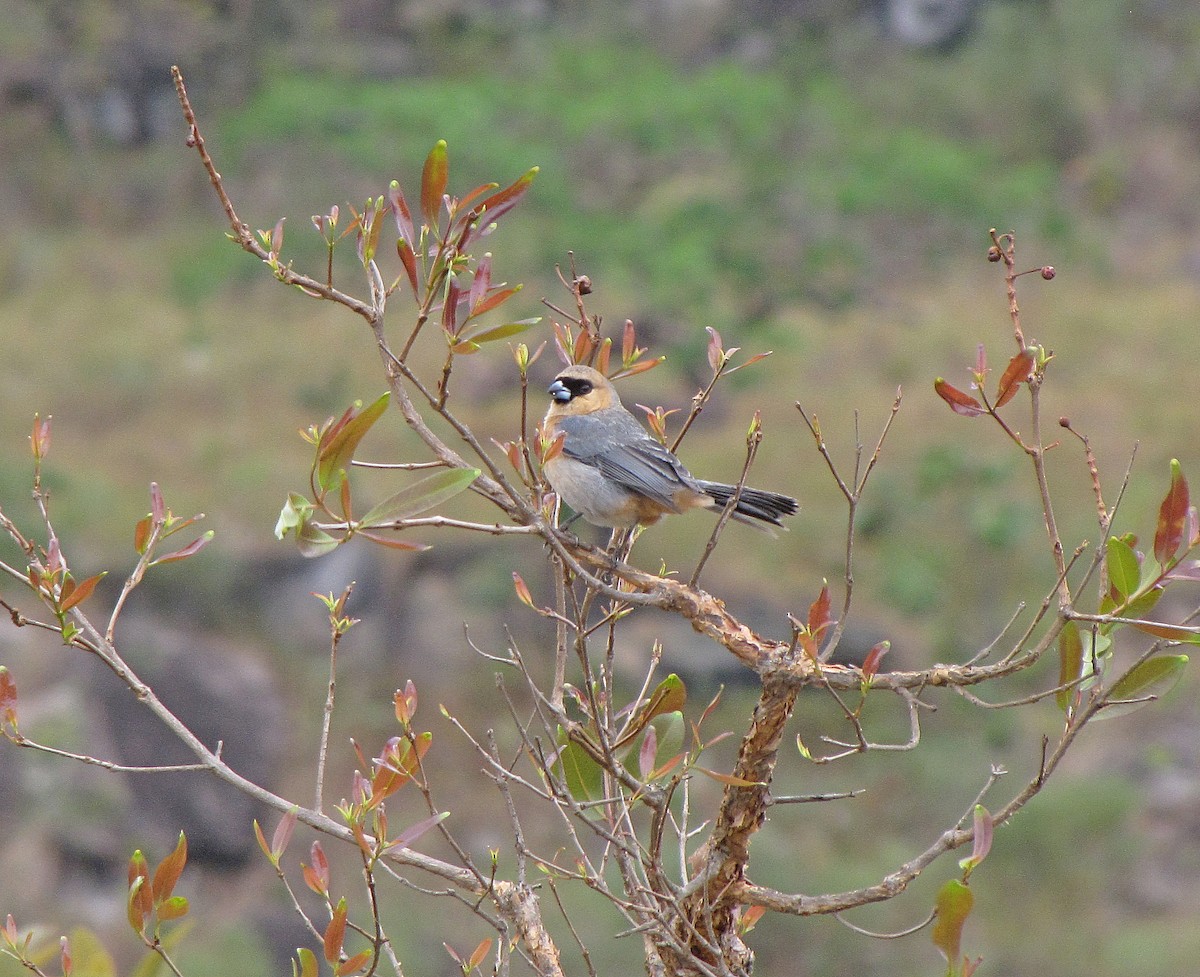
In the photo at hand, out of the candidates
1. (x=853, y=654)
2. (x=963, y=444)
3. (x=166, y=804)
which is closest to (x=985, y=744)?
(x=853, y=654)

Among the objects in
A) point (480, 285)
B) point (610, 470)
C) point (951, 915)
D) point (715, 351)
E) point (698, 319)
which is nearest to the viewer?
point (951, 915)

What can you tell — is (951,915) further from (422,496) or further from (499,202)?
(499,202)

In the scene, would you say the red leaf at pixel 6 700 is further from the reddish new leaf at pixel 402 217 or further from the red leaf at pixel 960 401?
the red leaf at pixel 960 401

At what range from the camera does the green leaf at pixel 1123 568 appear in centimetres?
225

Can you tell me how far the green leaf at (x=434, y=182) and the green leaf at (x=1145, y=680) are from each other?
1.30 meters

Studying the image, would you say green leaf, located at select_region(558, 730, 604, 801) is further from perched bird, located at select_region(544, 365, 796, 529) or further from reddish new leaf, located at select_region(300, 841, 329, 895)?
perched bird, located at select_region(544, 365, 796, 529)

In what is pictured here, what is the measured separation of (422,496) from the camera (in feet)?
7.48

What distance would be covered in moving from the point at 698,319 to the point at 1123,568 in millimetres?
12849

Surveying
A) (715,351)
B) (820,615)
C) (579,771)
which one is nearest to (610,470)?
(715,351)

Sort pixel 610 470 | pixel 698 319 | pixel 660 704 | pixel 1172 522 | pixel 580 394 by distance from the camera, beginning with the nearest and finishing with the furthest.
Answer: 1. pixel 1172 522
2. pixel 660 704
3. pixel 610 470
4. pixel 580 394
5. pixel 698 319

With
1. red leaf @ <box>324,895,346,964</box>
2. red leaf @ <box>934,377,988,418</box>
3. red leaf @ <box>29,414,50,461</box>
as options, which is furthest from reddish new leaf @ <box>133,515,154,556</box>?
red leaf @ <box>934,377,988,418</box>

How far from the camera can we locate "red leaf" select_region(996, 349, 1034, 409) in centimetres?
233

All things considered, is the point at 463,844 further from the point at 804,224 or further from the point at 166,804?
the point at 804,224

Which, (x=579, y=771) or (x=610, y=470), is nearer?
(x=579, y=771)
